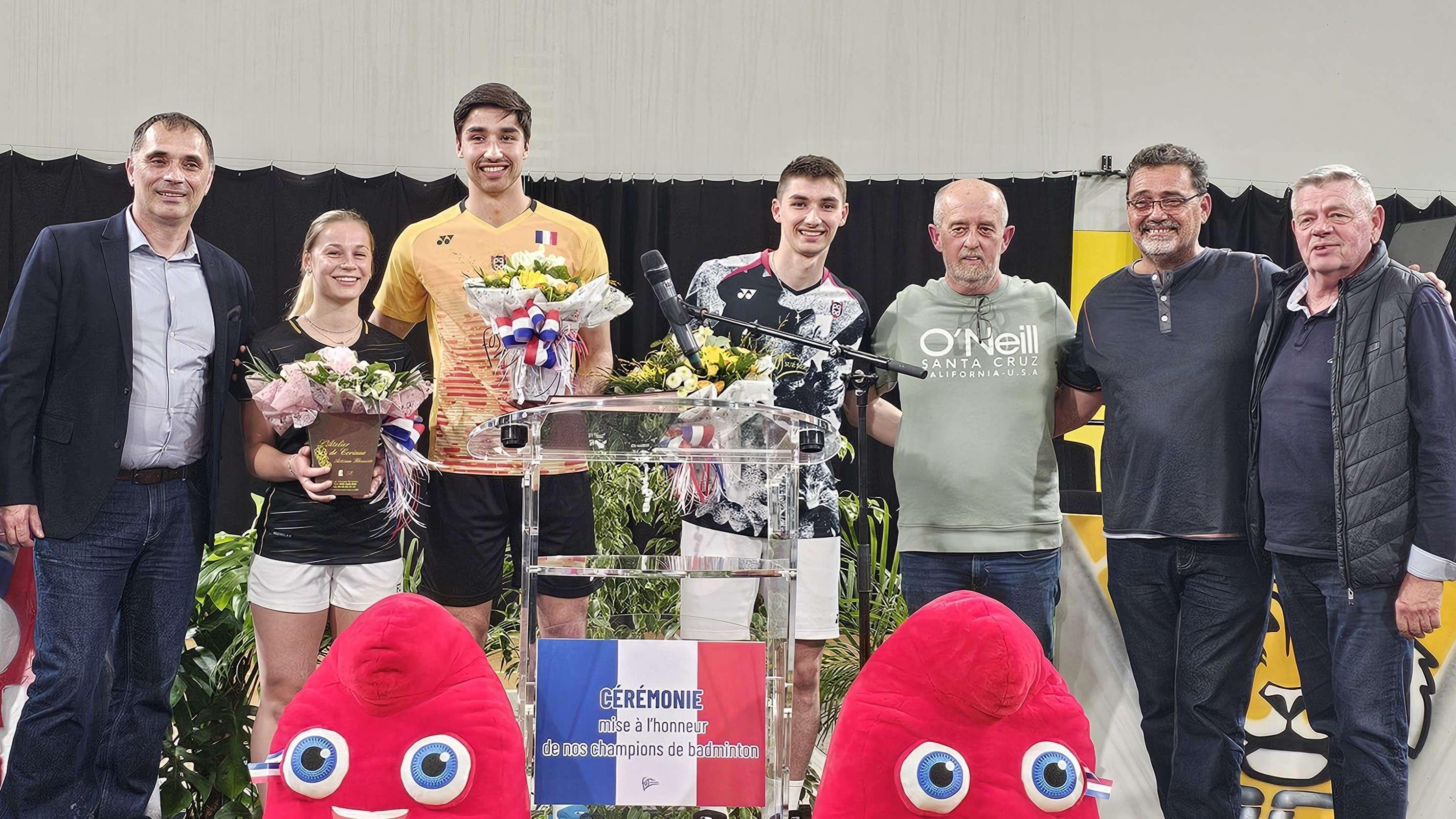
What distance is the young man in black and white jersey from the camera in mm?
3133

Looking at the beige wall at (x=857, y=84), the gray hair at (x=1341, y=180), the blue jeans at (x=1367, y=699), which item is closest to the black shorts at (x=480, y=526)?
the blue jeans at (x=1367, y=699)

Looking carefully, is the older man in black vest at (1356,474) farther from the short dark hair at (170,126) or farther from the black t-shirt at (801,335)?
the short dark hair at (170,126)

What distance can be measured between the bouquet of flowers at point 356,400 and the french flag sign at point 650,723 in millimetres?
976

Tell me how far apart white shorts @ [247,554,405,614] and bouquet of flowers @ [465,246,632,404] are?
0.74 m

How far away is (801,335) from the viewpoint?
3195 mm

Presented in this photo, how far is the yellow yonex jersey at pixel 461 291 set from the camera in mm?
3053

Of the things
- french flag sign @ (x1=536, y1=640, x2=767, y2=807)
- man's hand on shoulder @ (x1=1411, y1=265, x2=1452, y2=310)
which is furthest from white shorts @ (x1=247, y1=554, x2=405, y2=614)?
man's hand on shoulder @ (x1=1411, y1=265, x2=1452, y2=310)

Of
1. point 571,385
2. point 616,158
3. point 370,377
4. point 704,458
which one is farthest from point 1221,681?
point 616,158

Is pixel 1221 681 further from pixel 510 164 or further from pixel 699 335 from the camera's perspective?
pixel 510 164

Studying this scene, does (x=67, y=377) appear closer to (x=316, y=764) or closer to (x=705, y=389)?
(x=316, y=764)

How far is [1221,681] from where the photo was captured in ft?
9.44

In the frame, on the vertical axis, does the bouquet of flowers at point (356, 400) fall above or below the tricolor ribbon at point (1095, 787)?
above

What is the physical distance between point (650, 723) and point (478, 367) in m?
1.38

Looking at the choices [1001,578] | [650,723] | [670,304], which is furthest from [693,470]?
[1001,578]
